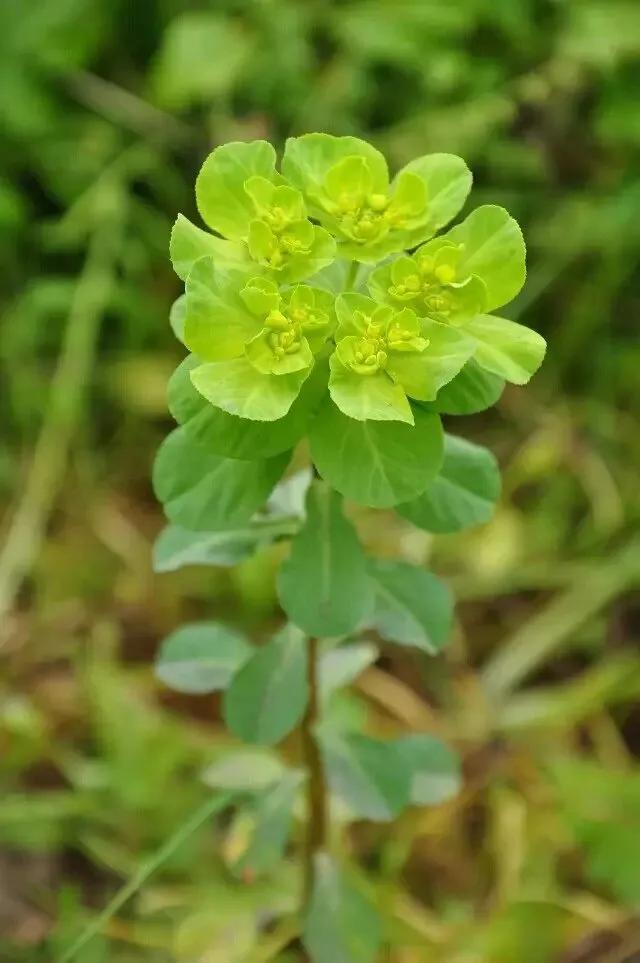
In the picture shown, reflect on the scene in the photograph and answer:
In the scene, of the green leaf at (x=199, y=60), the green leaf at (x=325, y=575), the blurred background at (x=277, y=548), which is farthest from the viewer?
the green leaf at (x=199, y=60)

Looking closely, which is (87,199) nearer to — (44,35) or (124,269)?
(124,269)

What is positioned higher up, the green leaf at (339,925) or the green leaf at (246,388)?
the green leaf at (246,388)

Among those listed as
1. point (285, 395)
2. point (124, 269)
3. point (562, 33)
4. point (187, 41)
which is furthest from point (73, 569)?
point (562, 33)

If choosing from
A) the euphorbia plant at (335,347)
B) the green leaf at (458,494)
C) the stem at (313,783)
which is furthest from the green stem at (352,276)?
the stem at (313,783)

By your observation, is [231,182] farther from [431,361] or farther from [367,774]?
[367,774]

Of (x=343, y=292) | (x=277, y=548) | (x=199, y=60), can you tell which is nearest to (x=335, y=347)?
(x=343, y=292)

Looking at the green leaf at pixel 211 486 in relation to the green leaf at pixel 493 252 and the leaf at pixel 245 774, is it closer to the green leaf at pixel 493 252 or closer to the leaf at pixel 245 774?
the green leaf at pixel 493 252

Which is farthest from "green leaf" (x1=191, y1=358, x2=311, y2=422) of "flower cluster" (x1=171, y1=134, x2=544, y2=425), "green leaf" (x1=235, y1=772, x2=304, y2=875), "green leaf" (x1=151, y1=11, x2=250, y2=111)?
"green leaf" (x1=151, y1=11, x2=250, y2=111)
